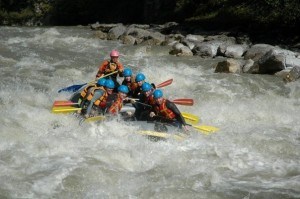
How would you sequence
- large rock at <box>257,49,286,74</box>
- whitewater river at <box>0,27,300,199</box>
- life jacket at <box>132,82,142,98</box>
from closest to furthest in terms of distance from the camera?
1. whitewater river at <box>0,27,300,199</box>
2. life jacket at <box>132,82,142,98</box>
3. large rock at <box>257,49,286,74</box>

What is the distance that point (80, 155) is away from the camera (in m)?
7.19

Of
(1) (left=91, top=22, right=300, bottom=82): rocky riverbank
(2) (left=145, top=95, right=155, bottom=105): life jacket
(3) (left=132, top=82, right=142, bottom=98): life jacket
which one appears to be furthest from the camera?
(1) (left=91, top=22, right=300, bottom=82): rocky riverbank

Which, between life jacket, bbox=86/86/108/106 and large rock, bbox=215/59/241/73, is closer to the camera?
life jacket, bbox=86/86/108/106

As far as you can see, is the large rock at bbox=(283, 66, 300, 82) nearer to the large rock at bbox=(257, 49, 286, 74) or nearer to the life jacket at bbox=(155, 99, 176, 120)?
the large rock at bbox=(257, 49, 286, 74)

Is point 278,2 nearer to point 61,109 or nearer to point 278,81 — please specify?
point 278,81

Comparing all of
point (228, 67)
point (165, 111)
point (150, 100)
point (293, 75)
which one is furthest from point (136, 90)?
point (293, 75)

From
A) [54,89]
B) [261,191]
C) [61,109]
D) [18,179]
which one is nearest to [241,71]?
[54,89]

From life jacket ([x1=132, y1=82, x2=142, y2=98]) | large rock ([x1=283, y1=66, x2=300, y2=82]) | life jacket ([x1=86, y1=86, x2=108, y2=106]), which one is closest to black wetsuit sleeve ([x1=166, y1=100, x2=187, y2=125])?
life jacket ([x1=132, y1=82, x2=142, y2=98])

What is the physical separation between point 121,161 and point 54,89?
4.92 meters

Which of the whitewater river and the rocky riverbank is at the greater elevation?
the rocky riverbank

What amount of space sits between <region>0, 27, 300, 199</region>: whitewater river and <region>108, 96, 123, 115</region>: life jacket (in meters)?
0.20

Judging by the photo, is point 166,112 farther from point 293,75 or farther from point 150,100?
point 293,75

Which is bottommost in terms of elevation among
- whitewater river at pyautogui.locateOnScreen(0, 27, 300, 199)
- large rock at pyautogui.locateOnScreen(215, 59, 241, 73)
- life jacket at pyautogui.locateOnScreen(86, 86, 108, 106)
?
whitewater river at pyautogui.locateOnScreen(0, 27, 300, 199)

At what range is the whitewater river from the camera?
6.29 m
